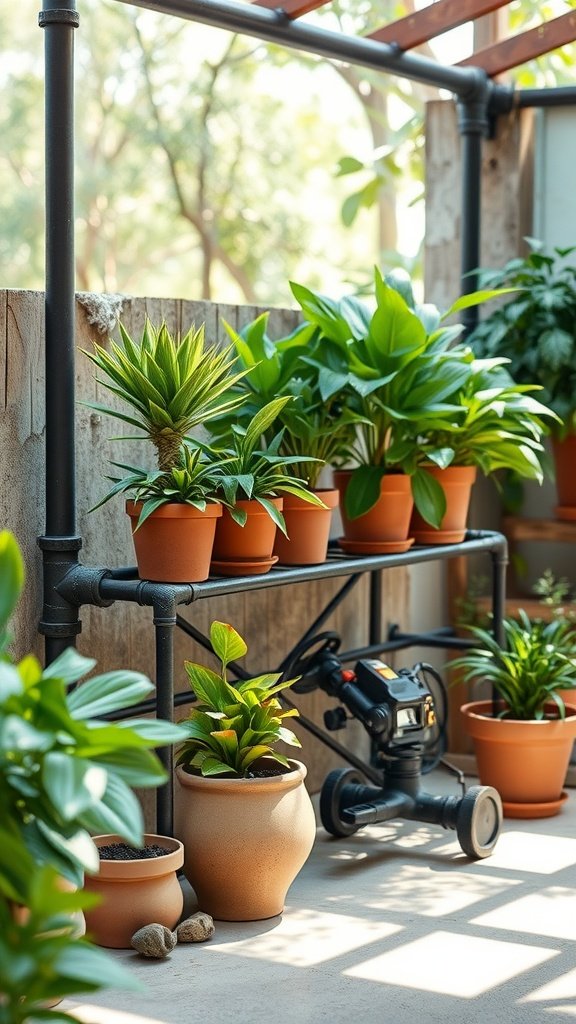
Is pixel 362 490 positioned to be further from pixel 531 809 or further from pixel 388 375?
pixel 531 809

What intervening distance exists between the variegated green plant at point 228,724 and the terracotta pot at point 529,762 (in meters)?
1.07

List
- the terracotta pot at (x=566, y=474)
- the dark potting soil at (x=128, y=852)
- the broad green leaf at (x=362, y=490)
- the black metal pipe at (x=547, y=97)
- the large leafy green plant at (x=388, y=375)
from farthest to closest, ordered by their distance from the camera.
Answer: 1. the black metal pipe at (x=547, y=97)
2. the terracotta pot at (x=566, y=474)
3. the broad green leaf at (x=362, y=490)
4. the large leafy green plant at (x=388, y=375)
5. the dark potting soil at (x=128, y=852)

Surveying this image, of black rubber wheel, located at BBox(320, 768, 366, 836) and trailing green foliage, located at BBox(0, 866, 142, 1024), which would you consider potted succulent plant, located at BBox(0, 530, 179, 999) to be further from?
black rubber wheel, located at BBox(320, 768, 366, 836)

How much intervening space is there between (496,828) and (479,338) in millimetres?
1719

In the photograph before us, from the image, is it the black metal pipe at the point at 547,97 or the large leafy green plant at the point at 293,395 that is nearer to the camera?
the large leafy green plant at the point at 293,395

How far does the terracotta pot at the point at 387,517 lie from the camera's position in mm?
3656

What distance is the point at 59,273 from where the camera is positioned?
3.01 meters

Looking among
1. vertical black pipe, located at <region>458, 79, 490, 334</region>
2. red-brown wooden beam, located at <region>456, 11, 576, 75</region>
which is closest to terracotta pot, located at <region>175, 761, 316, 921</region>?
vertical black pipe, located at <region>458, 79, 490, 334</region>

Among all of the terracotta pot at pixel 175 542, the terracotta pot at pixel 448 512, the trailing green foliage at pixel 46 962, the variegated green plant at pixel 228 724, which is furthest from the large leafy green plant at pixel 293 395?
the trailing green foliage at pixel 46 962

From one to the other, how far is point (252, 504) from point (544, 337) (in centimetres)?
161

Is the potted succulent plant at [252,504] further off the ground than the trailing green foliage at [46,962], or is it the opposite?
the potted succulent plant at [252,504]

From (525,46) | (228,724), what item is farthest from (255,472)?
(525,46)

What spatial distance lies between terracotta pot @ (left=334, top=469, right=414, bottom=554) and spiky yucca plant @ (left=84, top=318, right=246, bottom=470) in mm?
779

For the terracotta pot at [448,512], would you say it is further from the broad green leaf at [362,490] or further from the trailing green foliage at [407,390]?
the broad green leaf at [362,490]
